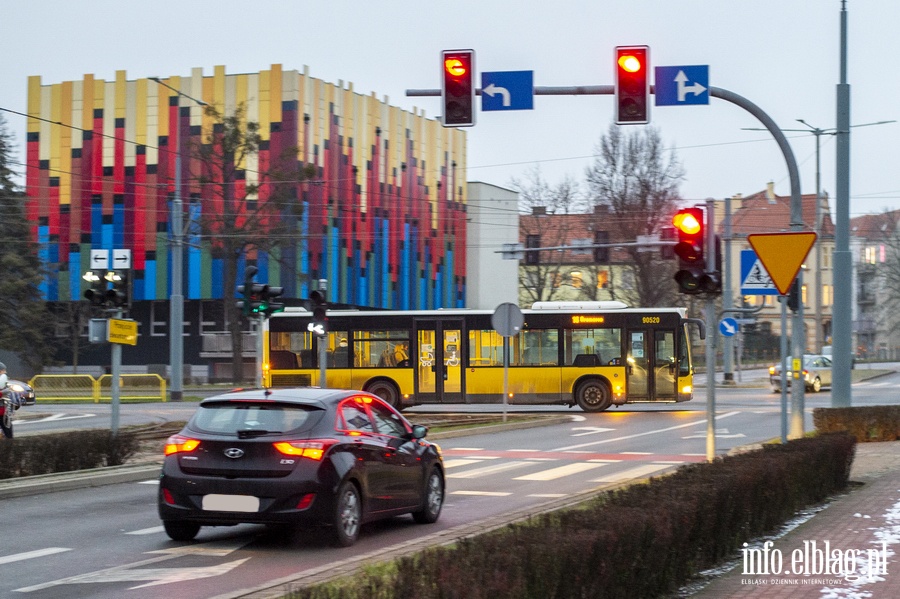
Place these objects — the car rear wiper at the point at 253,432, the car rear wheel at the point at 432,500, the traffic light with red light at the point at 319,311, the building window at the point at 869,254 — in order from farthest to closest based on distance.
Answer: the building window at the point at 869,254 < the traffic light with red light at the point at 319,311 < the car rear wheel at the point at 432,500 < the car rear wiper at the point at 253,432

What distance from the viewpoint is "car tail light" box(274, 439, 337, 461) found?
35.3 feet

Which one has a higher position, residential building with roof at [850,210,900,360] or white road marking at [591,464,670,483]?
residential building with roof at [850,210,900,360]

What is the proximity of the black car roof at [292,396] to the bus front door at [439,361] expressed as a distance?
83.2 ft

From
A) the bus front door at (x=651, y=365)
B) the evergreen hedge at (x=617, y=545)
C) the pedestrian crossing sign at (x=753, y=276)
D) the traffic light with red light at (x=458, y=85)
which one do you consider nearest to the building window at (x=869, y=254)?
the bus front door at (x=651, y=365)

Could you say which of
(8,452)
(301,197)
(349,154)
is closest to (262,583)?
(8,452)

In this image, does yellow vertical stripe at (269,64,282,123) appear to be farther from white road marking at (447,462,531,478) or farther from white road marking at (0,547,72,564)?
white road marking at (0,547,72,564)

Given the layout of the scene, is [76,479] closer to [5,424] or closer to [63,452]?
[63,452]

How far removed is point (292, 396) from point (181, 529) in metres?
1.53

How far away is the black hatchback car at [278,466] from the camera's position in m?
10.7

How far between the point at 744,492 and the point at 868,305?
13670 centimetres

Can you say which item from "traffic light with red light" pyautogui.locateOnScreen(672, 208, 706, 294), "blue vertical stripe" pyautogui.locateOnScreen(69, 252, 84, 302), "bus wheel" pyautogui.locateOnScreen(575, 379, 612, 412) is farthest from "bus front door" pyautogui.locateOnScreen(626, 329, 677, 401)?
"blue vertical stripe" pyautogui.locateOnScreen(69, 252, 84, 302)

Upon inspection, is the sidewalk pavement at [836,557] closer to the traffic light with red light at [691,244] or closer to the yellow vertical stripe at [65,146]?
the traffic light with red light at [691,244]

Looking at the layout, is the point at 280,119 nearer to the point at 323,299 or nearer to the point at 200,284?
the point at 200,284

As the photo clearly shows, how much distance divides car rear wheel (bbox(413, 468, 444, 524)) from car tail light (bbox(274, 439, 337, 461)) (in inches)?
84.0
